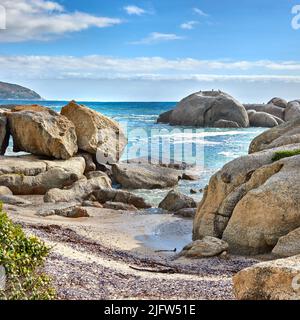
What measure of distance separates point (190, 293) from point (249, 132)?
194ft

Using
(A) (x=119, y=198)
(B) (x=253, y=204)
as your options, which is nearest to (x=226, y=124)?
(A) (x=119, y=198)

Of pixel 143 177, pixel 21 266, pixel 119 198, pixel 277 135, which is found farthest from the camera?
pixel 143 177

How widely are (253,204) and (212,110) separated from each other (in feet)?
196

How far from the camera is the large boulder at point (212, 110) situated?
7262 cm

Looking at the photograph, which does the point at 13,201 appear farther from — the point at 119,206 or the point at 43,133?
the point at 43,133

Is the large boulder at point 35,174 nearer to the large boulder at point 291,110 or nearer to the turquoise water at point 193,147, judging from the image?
the turquoise water at point 193,147

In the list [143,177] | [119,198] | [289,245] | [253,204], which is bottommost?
[119,198]

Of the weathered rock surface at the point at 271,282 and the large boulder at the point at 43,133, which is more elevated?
the large boulder at the point at 43,133

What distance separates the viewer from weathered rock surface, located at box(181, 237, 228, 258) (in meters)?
14.3

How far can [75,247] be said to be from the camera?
44.7ft

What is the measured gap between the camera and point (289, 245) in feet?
43.0

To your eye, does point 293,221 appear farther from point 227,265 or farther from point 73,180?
point 73,180

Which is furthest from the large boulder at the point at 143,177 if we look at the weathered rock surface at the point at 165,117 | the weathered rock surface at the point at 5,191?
the weathered rock surface at the point at 165,117

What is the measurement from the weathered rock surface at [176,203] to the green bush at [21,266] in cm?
1373
